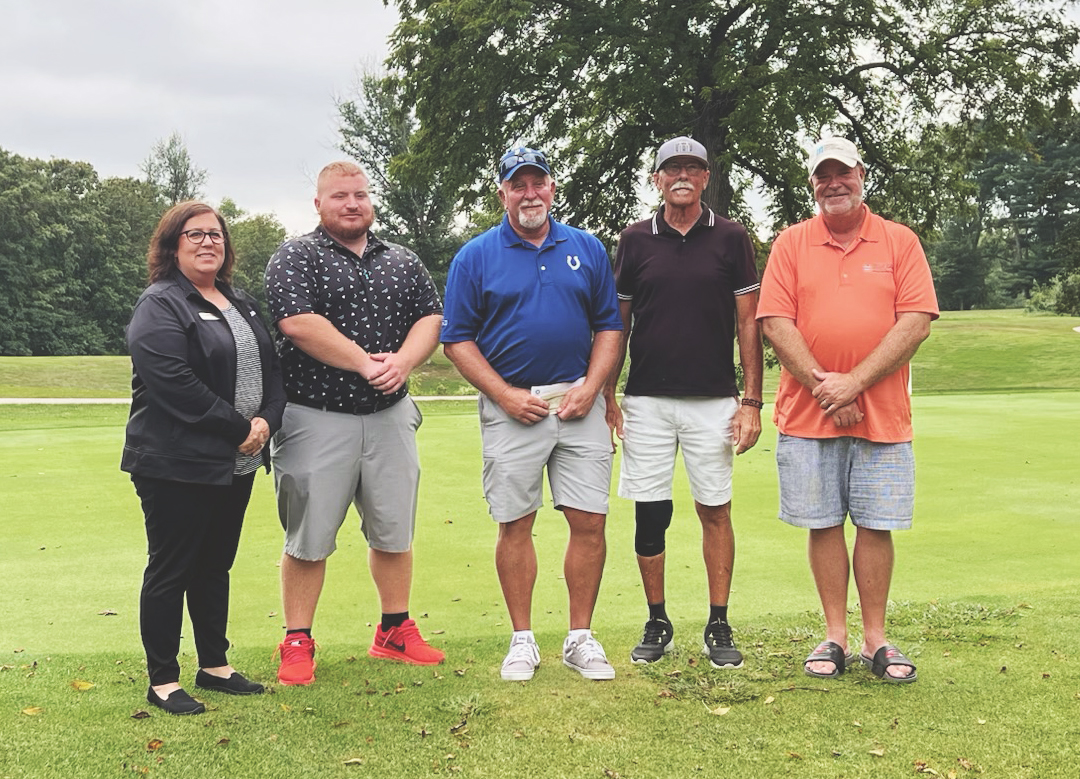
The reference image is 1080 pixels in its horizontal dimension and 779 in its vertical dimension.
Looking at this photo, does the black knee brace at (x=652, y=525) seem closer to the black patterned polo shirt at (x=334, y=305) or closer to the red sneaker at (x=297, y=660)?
the black patterned polo shirt at (x=334, y=305)

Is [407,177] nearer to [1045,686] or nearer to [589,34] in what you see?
[589,34]

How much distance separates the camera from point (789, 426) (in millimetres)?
3730

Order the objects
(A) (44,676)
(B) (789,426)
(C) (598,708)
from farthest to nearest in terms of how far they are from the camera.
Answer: (B) (789,426) → (A) (44,676) → (C) (598,708)

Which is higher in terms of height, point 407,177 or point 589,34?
point 589,34

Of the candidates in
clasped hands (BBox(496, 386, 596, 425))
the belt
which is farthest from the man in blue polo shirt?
the belt

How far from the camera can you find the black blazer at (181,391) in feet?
10.6

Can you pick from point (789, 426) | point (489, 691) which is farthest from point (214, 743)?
point (789, 426)

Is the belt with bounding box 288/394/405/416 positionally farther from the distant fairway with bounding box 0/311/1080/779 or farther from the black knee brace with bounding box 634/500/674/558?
the black knee brace with bounding box 634/500/674/558

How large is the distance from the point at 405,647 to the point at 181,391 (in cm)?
127

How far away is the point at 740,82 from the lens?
17094 mm

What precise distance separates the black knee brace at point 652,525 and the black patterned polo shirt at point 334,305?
104cm

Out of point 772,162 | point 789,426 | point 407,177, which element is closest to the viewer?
point 789,426

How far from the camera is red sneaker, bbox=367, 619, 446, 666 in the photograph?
3744 millimetres

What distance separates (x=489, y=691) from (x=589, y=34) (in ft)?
55.6
